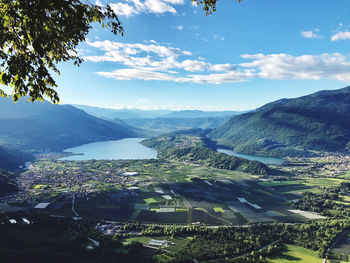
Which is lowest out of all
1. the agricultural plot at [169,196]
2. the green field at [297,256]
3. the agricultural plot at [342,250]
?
the green field at [297,256]

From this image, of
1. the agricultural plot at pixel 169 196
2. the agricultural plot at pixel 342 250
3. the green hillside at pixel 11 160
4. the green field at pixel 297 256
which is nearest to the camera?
the green field at pixel 297 256

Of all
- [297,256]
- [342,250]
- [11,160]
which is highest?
[11,160]

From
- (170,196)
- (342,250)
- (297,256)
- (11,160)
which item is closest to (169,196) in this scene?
(170,196)

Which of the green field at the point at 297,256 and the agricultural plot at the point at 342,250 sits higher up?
the agricultural plot at the point at 342,250

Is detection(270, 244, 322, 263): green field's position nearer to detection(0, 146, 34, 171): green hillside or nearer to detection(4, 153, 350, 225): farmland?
detection(4, 153, 350, 225): farmland

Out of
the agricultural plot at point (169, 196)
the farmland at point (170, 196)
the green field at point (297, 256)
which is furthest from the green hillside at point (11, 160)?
the green field at point (297, 256)

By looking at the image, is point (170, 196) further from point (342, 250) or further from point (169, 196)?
point (342, 250)

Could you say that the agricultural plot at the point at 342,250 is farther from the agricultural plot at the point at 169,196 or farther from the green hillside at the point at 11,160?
the green hillside at the point at 11,160

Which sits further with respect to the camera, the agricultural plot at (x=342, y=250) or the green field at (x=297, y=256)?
the agricultural plot at (x=342, y=250)
